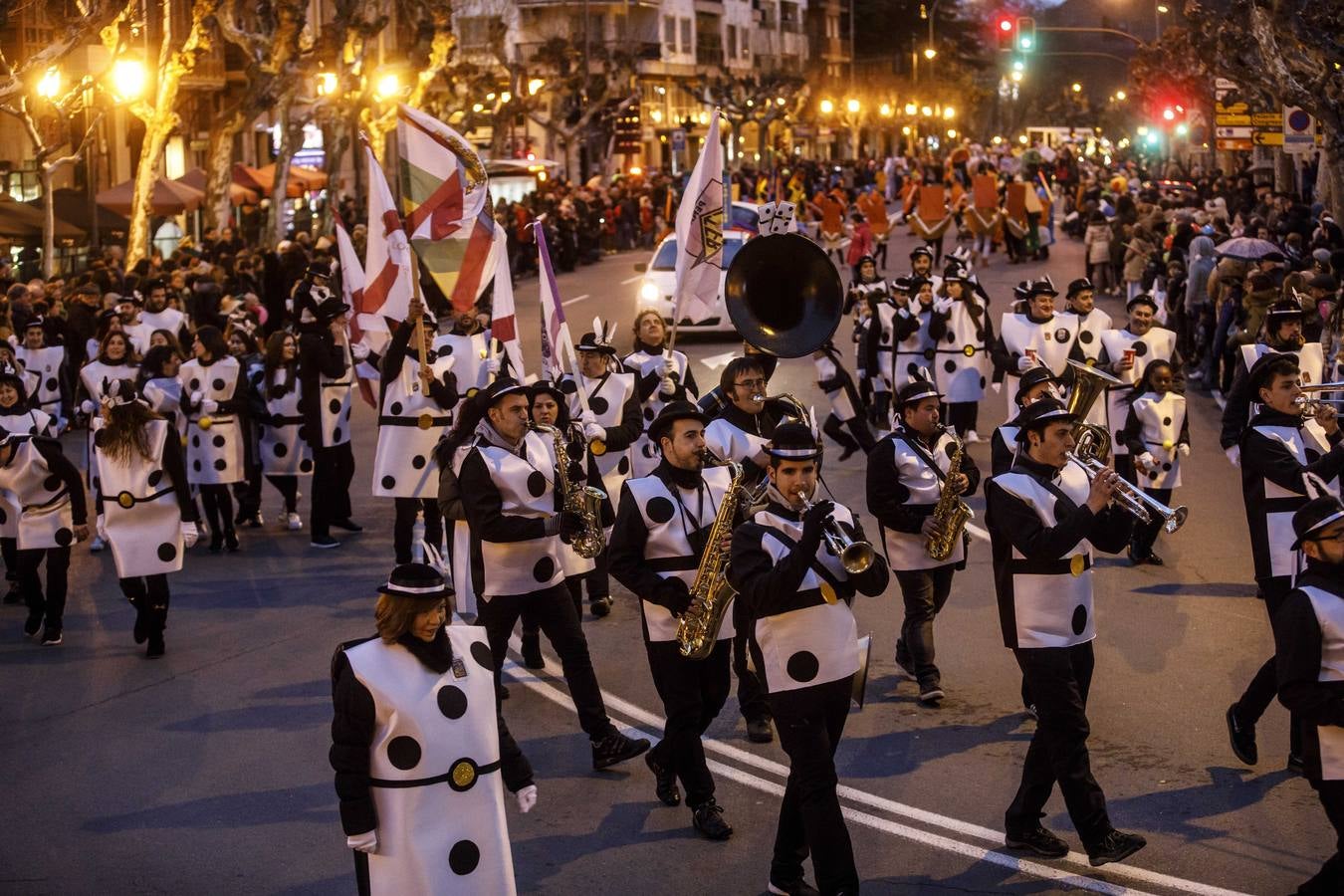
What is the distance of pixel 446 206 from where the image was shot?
12648mm

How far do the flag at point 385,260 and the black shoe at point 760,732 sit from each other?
4.46 m

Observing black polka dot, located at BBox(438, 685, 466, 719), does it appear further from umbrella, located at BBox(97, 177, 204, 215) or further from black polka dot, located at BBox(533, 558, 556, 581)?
umbrella, located at BBox(97, 177, 204, 215)

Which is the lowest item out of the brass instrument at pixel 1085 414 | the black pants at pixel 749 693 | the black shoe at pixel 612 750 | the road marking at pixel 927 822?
the road marking at pixel 927 822

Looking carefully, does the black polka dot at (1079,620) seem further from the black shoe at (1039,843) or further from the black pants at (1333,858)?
the black pants at (1333,858)

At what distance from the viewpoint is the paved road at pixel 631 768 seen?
8281 millimetres

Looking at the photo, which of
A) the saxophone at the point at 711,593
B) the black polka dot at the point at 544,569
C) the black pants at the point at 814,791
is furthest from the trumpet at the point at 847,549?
the black polka dot at the point at 544,569

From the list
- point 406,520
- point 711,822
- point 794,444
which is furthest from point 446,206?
point 794,444

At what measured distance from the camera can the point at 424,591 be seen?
21.7 ft

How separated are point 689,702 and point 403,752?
2440 mm

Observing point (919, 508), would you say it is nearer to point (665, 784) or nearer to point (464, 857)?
point (665, 784)

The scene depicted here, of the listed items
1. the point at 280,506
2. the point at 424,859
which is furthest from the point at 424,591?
the point at 280,506

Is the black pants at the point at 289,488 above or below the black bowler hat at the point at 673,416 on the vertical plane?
below

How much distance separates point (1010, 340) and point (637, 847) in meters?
8.32

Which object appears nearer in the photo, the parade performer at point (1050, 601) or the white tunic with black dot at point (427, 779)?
the white tunic with black dot at point (427, 779)
